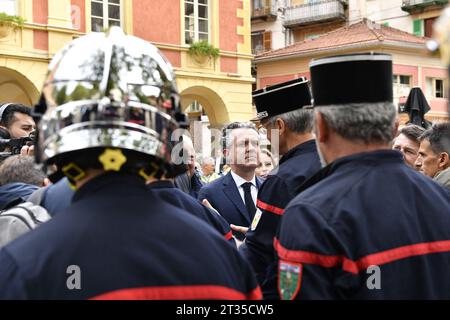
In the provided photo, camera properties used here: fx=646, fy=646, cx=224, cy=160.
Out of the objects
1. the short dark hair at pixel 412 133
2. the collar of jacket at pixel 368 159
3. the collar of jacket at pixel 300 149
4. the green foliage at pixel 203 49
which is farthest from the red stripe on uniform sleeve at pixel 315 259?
the green foliage at pixel 203 49

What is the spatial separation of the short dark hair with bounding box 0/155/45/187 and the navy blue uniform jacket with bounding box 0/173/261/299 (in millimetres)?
2005

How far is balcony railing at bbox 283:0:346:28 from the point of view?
33.7 metres

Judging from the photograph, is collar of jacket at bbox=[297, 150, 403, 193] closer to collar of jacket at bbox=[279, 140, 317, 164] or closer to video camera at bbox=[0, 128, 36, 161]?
collar of jacket at bbox=[279, 140, 317, 164]

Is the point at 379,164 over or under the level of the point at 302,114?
under

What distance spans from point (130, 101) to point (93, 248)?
0.41 metres

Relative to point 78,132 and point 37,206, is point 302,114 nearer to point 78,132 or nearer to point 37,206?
point 37,206

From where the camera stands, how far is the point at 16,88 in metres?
17.0

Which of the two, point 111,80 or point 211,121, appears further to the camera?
point 211,121

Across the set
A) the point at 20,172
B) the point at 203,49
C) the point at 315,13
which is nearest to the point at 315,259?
the point at 20,172

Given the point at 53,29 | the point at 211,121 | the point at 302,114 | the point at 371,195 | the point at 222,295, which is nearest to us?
the point at 222,295

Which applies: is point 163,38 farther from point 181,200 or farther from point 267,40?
point 267,40
